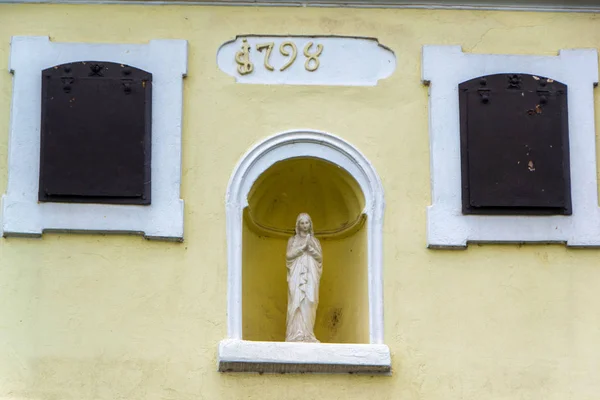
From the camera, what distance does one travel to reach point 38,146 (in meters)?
13.4

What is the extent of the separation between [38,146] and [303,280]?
2207 millimetres

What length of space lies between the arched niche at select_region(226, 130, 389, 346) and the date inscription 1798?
22.1 inches

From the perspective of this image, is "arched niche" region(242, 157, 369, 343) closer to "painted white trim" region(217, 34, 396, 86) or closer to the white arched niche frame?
the white arched niche frame

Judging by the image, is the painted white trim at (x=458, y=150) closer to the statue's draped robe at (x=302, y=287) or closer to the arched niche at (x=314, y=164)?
the arched niche at (x=314, y=164)

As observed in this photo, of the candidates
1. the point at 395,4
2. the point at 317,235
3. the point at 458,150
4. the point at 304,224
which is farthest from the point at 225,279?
the point at 395,4

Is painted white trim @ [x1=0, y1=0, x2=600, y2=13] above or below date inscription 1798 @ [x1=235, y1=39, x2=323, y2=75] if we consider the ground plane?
above

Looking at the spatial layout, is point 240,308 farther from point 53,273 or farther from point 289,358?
point 53,273

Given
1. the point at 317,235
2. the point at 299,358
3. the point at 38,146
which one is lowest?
the point at 299,358

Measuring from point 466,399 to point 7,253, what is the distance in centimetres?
350

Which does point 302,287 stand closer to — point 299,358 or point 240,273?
point 240,273

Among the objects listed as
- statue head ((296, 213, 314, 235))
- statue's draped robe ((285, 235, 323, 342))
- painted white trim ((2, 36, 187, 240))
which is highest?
painted white trim ((2, 36, 187, 240))

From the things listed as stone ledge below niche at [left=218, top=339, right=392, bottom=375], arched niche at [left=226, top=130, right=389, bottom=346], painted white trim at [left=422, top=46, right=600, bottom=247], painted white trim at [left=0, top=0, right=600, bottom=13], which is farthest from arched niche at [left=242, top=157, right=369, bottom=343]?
painted white trim at [left=0, top=0, right=600, bottom=13]

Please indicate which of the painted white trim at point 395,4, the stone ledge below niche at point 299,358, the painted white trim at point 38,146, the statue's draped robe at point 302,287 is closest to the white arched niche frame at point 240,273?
the stone ledge below niche at point 299,358

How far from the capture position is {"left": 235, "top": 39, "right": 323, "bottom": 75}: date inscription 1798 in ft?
44.9
